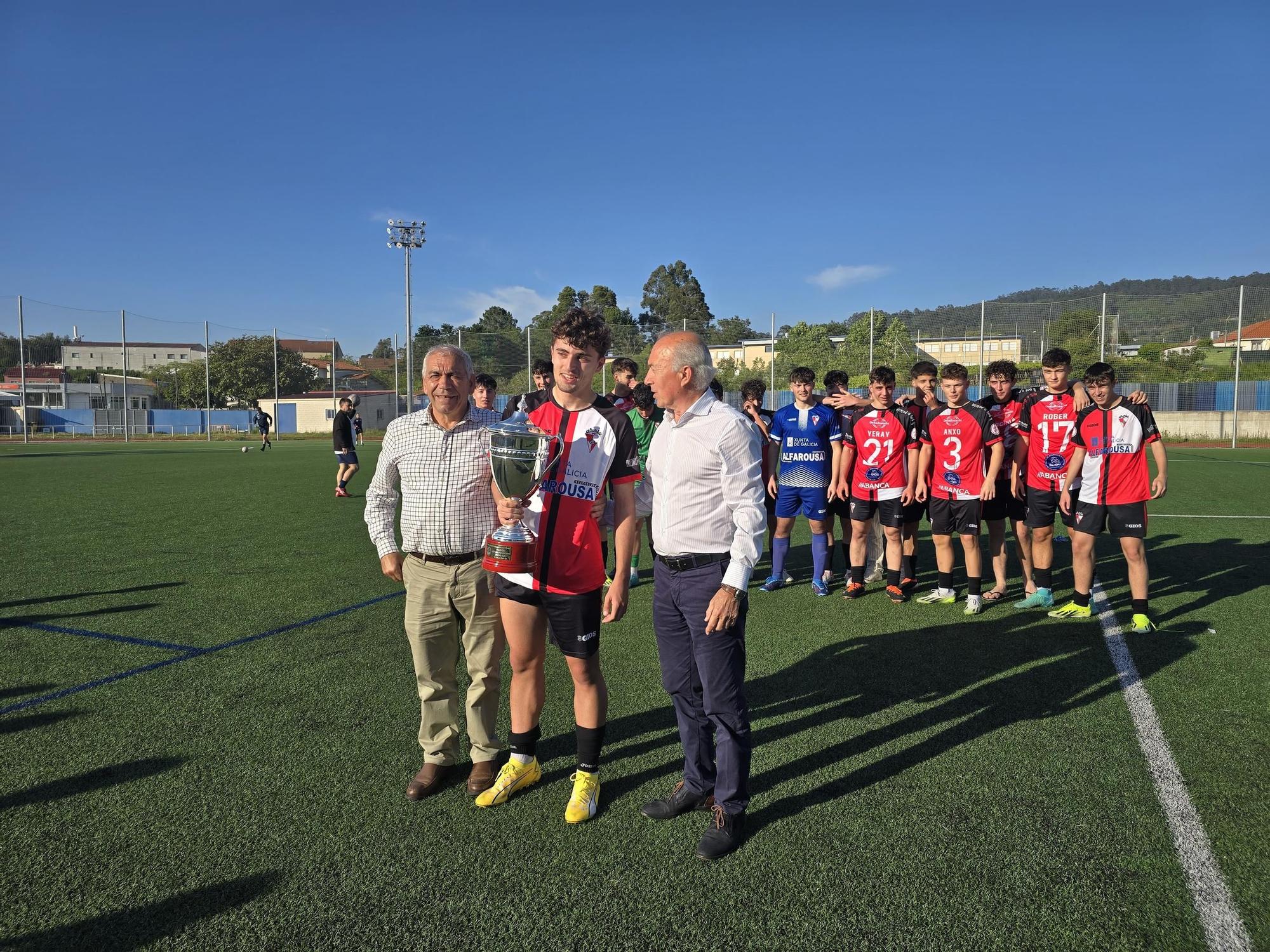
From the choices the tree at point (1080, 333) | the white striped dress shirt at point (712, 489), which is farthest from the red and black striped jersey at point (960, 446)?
the tree at point (1080, 333)

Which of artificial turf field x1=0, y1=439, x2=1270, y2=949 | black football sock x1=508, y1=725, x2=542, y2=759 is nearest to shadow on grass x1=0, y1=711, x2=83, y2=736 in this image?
artificial turf field x1=0, y1=439, x2=1270, y2=949

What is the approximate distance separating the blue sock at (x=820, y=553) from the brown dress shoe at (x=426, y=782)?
431 centimetres

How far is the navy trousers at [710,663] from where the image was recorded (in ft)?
9.50

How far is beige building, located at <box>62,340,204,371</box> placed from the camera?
10750cm

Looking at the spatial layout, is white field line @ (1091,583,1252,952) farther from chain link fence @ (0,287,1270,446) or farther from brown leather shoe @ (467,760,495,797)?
chain link fence @ (0,287,1270,446)

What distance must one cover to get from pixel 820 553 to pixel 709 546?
13.7 ft

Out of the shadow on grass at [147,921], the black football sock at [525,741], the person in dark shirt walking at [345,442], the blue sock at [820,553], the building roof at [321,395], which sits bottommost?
the shadow on grass at [147,921]

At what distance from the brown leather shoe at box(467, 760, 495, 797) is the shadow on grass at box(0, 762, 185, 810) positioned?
4.73 ft

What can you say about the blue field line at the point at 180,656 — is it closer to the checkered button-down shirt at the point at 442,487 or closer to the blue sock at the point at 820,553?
the checkered button-down shirt at the point at 442,487

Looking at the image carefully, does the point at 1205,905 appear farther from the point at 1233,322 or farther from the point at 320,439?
the point at 320,439

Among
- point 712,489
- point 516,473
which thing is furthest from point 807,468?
point 516,473

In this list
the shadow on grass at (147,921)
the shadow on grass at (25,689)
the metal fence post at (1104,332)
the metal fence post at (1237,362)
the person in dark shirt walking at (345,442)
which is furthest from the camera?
the metal fence post at (1104,332)

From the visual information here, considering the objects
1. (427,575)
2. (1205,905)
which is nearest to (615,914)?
(427,575)

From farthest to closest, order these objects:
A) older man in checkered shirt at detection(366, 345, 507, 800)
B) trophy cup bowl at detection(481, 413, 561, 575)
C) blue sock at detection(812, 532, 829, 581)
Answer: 1. blue sock at detection(812, 532, 829, 581)
2. older man in checkered shirt at detection(366, 345, 507, 800)
3. trophy cup bowl at detection(481, 413, 561, 575)
